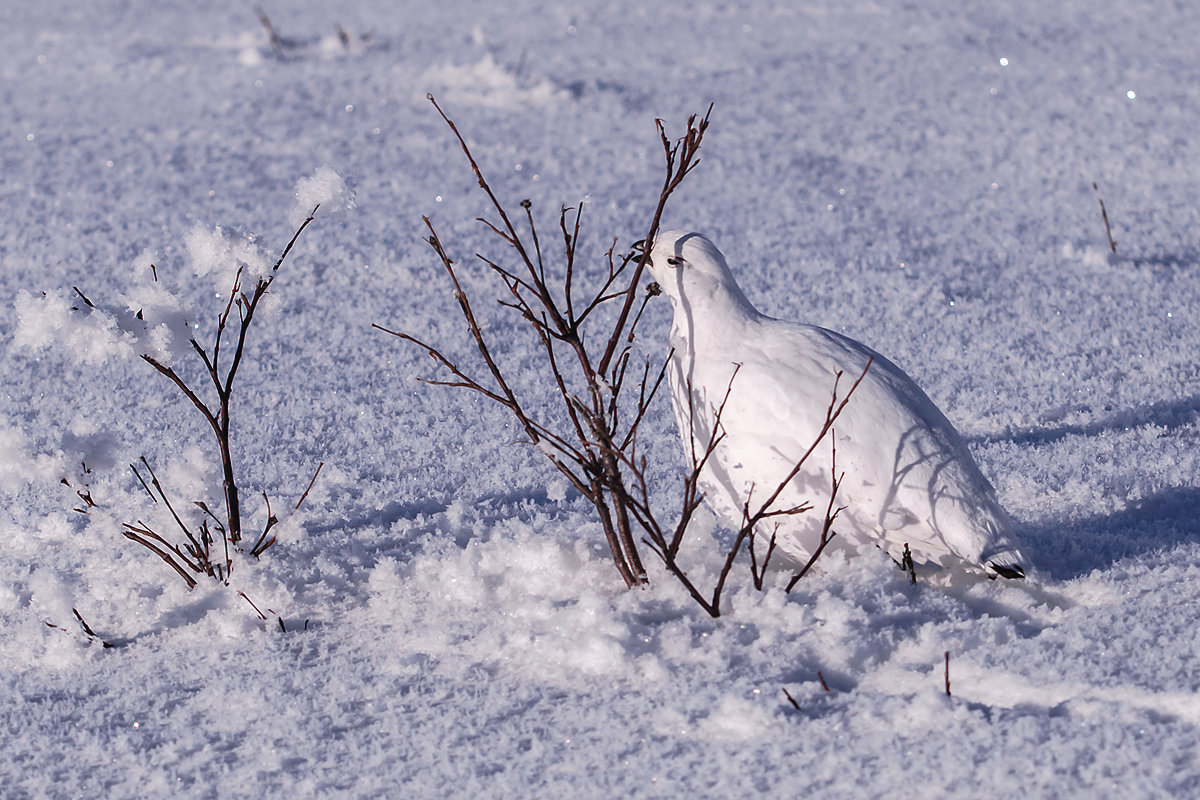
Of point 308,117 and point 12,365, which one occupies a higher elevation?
point 308,117

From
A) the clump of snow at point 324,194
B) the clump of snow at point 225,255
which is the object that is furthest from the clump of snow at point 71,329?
the clump of snow at point 324,194

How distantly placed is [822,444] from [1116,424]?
1.58 m

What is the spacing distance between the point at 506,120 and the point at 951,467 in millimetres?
4927

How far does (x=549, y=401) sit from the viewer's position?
12.7 feet

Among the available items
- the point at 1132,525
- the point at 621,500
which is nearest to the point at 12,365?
the point at 621,500

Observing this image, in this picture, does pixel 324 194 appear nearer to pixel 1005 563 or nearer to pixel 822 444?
pixel 822 444

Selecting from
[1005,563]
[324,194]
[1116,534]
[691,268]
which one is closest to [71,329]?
[324,194]

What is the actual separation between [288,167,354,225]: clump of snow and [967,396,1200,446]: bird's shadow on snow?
2047mm

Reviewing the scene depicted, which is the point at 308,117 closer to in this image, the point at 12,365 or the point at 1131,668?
the point at 12,365

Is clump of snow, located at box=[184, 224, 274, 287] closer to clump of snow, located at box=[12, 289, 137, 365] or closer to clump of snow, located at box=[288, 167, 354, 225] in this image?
clump of snow, located at box=[288, 167, 354, 225]

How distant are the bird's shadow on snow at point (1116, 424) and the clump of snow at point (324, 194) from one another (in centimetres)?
205

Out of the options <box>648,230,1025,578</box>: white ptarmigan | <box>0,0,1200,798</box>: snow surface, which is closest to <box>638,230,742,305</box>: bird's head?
<box>648,230,1025,578</box>: white ptarmigan

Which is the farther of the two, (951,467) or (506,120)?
(506,120)

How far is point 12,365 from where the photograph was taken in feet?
13.5
